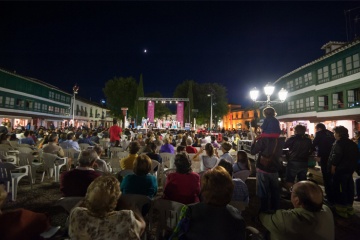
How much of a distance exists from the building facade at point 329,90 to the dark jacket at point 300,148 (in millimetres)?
16305

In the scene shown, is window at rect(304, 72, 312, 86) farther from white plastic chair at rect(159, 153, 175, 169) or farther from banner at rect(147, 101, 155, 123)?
white plastic chair at rect(159, 153, 175, 169)

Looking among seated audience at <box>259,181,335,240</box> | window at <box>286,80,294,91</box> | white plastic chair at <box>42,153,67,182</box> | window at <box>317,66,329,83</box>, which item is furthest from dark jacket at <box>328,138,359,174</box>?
window at <box>286,80,294,91</box>

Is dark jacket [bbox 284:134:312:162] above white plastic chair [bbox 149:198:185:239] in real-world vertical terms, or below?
above

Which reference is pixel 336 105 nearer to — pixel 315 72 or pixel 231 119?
pixel 315 72

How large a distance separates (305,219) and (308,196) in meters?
0.19

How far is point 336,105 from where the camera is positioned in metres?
21.4

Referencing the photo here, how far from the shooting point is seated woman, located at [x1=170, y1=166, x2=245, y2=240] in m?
1.88

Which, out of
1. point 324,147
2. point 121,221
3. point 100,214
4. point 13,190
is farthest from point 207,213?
point 13,190

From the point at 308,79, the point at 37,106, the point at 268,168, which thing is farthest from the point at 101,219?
the point at 37,106

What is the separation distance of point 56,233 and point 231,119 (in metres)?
69.9

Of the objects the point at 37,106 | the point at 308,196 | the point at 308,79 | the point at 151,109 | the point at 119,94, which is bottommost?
the point at 308,196

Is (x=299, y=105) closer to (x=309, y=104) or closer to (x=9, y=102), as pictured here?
(x=309, y=104)

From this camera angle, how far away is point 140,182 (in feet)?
11.3

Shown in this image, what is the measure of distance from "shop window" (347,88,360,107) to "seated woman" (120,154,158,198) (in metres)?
21.6
